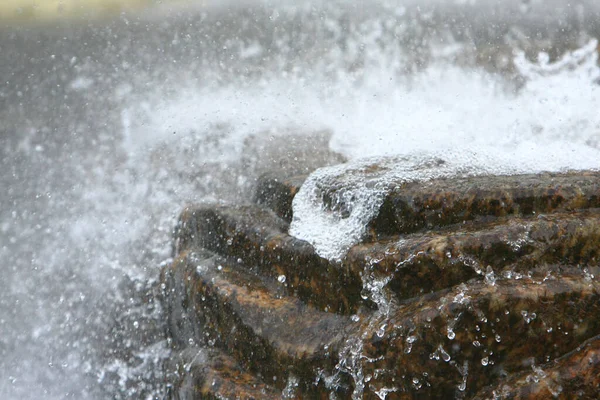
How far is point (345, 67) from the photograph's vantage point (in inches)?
303

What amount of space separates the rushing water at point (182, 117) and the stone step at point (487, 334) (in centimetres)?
156

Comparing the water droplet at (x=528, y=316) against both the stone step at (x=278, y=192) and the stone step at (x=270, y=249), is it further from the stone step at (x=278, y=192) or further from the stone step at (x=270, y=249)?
the stone step at (x=278, y=192)

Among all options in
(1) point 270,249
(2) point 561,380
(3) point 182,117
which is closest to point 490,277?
(2) point 561,380

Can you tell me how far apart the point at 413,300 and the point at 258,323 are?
0.90 m

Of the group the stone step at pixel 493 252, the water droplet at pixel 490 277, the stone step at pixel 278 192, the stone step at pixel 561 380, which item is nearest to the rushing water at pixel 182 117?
the stone step at pixel 278 192

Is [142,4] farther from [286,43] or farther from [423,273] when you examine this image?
[423,273]

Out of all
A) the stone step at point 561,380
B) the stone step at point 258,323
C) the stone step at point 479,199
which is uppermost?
the stone step at point 479,199

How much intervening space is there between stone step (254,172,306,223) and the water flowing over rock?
0.40 ft

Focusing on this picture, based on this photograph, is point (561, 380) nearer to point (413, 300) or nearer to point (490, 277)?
point (490, 277)

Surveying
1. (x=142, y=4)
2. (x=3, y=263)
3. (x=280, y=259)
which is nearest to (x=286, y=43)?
(x=142, y=4)

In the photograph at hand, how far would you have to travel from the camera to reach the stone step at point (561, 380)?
2.32 m

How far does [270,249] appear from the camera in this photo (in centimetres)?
361

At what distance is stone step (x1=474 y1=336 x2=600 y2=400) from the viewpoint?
232 cm

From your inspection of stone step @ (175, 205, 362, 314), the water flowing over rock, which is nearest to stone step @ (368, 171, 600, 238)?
the water flowing over rock
